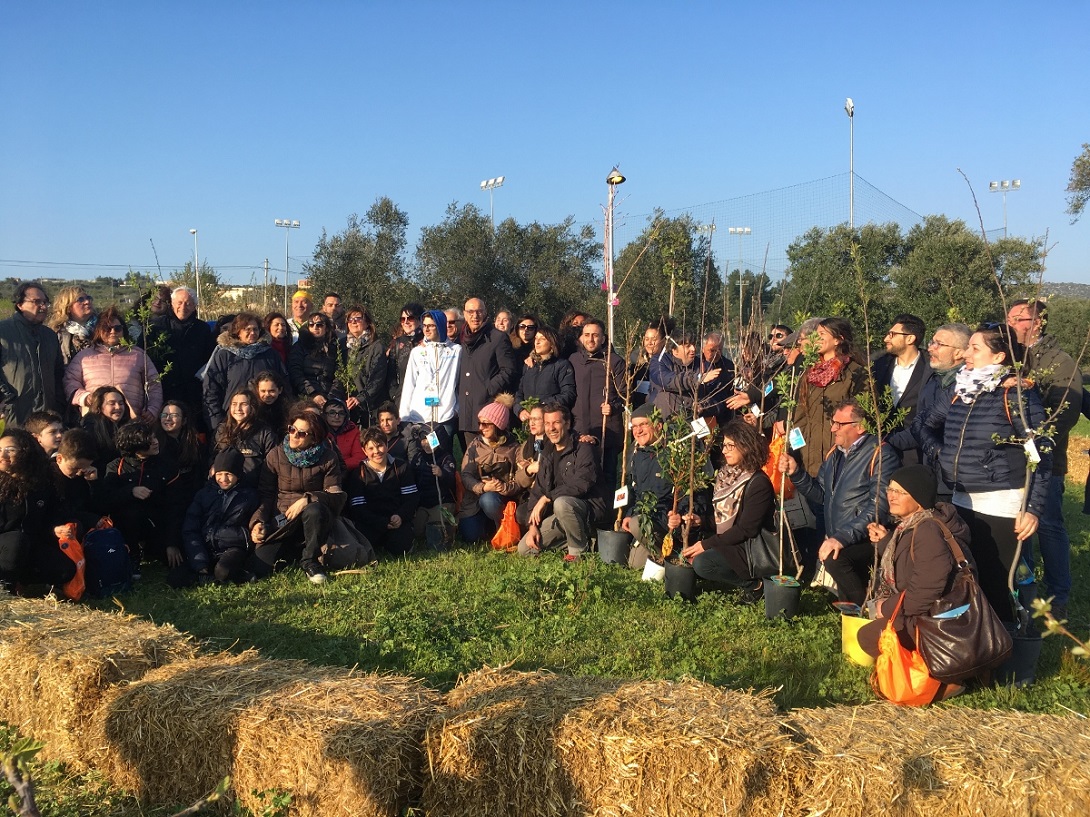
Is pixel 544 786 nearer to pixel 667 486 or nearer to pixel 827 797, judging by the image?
pixel 827 797

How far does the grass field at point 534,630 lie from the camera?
511 centimetres

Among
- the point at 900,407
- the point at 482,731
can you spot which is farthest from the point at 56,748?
the point at 900,407

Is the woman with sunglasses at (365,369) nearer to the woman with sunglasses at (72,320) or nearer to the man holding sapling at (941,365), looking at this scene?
the woman with sunglasses at (72,320)

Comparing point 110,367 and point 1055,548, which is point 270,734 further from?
point 110,367

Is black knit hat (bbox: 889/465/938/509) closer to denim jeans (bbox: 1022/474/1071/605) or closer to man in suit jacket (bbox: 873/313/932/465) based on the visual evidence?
denim jeans (bbox: 1022/474/1071/605)

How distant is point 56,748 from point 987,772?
3.82 meters

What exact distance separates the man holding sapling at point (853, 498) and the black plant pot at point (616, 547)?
1596mm

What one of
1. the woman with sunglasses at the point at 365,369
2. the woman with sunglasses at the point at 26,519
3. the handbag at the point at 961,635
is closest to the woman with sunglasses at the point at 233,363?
the woman with sunglasses at the point at 365,369

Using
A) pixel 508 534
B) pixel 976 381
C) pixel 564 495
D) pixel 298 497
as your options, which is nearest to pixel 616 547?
pixel 564 495

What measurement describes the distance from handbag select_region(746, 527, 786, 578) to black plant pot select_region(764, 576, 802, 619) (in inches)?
15.3

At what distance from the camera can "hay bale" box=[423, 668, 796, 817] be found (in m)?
3.21

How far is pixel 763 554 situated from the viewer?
6578mm

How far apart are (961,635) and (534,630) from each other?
8.11ft

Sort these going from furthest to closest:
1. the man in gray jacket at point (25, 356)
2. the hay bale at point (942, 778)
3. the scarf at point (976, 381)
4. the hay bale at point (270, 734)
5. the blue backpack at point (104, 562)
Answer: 1. the man in gray jacket at point (25, 356)
2. the blue backpack at point (104, 562)
3. the scarf at point (976, 381)
4. the hay bale at point (270, 734)
5. the hay bale at point (942, 778)
